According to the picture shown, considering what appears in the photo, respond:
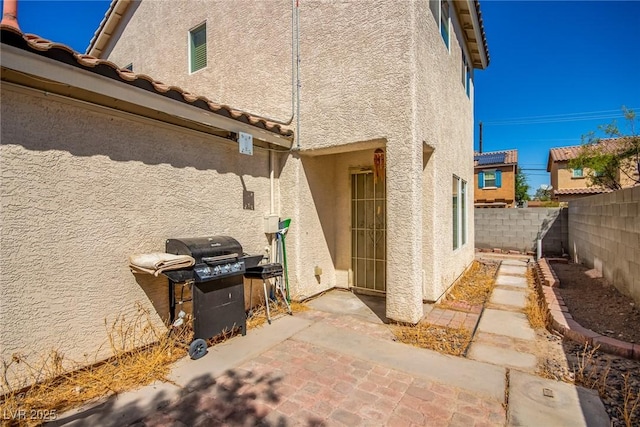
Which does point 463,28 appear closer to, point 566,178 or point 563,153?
point 566,178

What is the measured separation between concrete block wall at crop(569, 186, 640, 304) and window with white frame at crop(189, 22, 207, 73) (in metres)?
13.5

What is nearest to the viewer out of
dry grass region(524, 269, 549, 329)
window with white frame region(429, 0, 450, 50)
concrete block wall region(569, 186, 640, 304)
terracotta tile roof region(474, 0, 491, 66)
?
dry grass region(524, 269, 549, 329)

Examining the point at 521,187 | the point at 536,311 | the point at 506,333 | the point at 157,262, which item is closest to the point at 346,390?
the point at 157,262

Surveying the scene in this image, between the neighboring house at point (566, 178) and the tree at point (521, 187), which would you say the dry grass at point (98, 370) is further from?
the tree at point (521, 187)

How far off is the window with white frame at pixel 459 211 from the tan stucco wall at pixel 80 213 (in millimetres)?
8968

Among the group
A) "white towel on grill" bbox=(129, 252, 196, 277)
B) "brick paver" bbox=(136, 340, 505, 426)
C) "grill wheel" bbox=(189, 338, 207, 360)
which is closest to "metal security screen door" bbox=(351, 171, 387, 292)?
"brick paver" bbox=(136, 340, 505, 426)

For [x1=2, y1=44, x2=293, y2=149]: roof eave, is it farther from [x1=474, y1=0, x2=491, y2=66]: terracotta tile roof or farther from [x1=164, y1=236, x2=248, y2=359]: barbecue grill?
[x1=474, y1=0, x2=491, y2=66]: terracotta tile roof

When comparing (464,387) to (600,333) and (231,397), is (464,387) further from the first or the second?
(600,333)

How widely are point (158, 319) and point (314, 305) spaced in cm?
408

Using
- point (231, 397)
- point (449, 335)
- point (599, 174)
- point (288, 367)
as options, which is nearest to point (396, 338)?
point (449, 335)

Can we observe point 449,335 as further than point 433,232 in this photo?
No

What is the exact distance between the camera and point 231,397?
4.33 metres

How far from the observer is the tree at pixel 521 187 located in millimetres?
54294

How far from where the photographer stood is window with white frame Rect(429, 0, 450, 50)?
28.1ft
